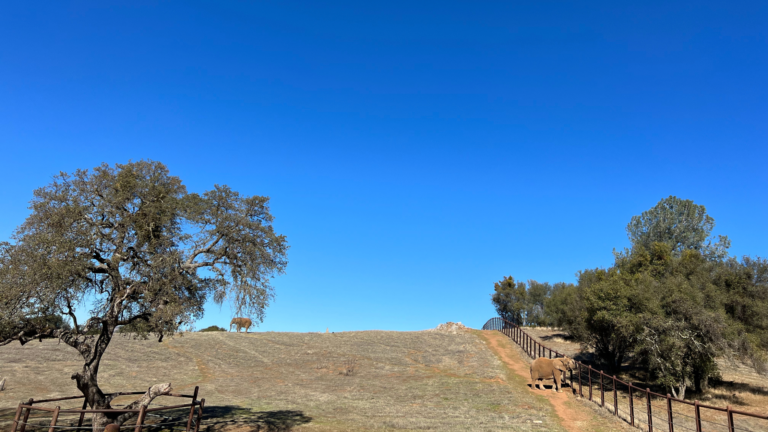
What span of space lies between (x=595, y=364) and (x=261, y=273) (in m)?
33.2

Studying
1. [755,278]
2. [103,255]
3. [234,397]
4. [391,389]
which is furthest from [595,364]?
[103,255]

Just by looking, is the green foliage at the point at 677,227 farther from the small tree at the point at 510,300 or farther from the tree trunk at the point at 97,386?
the tree trunk at the point at 97,386

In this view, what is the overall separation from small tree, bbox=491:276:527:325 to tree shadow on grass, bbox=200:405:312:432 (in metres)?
67.3

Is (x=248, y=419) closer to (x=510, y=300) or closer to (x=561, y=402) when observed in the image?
(x=561, y=402)

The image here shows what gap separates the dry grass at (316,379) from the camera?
2197cm

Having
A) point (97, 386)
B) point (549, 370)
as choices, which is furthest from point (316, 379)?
point (97, 386)

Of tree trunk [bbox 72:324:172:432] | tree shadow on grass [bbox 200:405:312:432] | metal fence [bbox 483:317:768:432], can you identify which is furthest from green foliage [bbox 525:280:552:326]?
tree trunk [bbox 72:324:172:432]

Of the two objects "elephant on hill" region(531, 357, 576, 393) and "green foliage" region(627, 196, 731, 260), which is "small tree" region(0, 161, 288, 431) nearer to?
"elephant on hill" region(531, 357, 576, 393)

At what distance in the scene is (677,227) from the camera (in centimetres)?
6103

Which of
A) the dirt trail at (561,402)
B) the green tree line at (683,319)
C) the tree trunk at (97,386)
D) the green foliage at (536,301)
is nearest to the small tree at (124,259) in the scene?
→ the tree trunk at (97,386)

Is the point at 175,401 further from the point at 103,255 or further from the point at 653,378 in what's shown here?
the point at 653,378

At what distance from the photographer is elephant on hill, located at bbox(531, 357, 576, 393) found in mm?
29781

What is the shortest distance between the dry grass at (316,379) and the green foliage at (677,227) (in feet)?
99.3

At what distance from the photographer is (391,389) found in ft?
104
